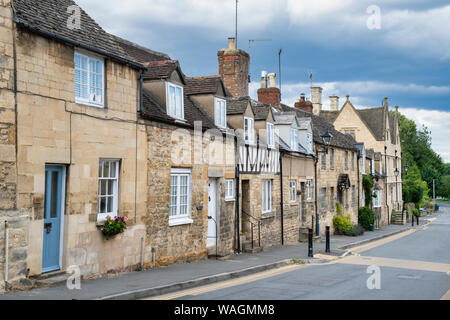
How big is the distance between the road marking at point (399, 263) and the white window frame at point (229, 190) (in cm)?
480

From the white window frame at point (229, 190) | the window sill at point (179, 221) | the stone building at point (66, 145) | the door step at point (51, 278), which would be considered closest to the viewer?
the stone building at point (66, 145)

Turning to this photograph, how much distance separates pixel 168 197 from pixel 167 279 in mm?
3374

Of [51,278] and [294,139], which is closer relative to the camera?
[51,278]

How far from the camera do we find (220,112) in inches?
717

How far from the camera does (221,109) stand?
18.3 metres

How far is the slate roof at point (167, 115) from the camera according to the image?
44.8 ft

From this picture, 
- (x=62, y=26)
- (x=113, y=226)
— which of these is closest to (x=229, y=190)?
(x=113, y=226)

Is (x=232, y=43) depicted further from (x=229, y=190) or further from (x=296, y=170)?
(x=229, y=190)

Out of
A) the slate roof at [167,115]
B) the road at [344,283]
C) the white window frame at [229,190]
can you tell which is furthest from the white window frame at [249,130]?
the road at [344,283]

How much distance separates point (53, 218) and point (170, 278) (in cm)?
326

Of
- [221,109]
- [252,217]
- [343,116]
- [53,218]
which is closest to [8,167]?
[53,218]

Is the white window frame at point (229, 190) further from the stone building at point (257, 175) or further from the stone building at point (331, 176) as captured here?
the stone building at point (331, 176)
